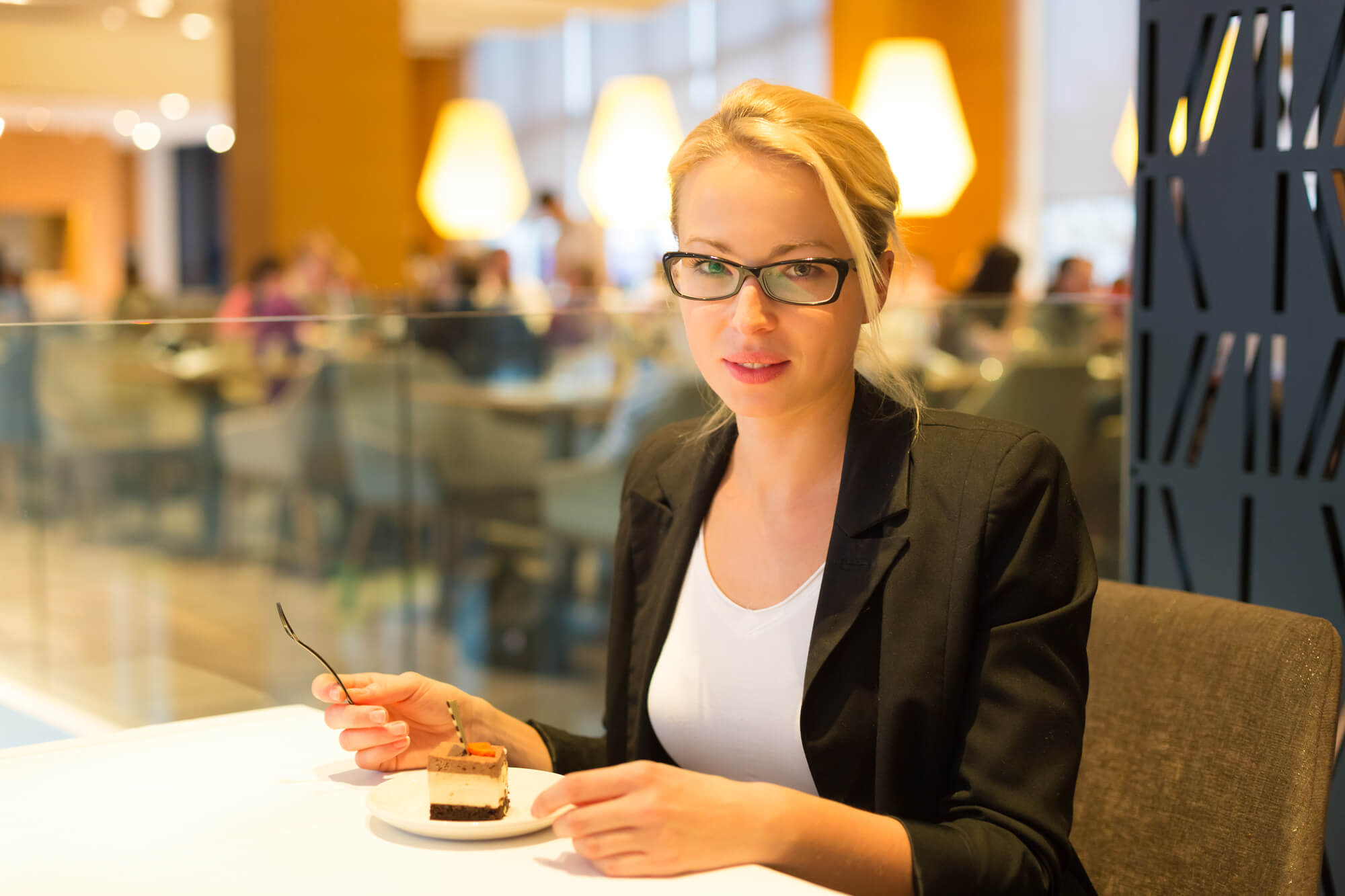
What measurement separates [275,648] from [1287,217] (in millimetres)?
1991

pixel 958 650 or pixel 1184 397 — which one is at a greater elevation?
pixel 1184 397

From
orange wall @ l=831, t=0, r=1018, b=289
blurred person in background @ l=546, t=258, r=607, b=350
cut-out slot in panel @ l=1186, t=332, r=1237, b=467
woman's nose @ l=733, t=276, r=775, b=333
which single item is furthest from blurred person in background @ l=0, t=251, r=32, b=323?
orange wall @ l=831, t=0, r=1018, b=289

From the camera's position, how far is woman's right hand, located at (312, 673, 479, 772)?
3.78 feet

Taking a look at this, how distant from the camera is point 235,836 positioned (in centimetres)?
100

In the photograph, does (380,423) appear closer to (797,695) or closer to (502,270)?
(797,695)

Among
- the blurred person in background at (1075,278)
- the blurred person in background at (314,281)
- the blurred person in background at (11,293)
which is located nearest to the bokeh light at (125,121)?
the blurred person in background at (11,293)

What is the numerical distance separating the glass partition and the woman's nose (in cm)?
99

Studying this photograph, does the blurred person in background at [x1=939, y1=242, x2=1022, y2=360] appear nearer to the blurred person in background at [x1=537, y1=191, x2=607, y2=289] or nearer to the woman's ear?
the woman's ear

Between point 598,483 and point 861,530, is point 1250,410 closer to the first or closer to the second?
point 861,530

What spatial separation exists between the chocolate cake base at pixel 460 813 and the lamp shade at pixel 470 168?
469 cm

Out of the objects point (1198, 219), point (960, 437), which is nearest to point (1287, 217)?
point (1198, 219)

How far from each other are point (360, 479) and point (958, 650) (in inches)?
86.2

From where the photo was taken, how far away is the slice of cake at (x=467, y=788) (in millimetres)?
1009

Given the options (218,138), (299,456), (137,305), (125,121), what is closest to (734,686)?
(299,456)
